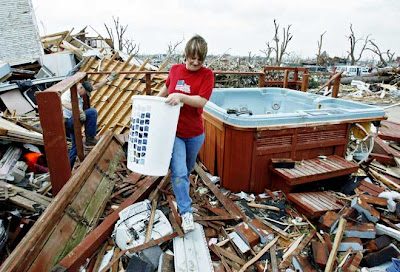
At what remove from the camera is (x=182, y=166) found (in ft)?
7.83

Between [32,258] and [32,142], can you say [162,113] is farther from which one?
[32,142]

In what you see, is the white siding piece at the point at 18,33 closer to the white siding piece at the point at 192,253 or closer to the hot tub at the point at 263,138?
the hot tub at the point at 263,138

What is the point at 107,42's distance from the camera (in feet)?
48.7

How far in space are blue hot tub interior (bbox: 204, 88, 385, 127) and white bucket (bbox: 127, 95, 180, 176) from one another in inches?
48.1

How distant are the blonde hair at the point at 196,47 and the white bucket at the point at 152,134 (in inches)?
18.6

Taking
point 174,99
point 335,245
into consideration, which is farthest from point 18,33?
point 335,245

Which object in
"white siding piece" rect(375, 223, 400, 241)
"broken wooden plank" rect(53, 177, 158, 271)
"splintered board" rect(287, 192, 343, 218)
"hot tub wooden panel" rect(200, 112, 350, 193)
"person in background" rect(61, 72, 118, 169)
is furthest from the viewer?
"person in background" rect(61, 72, 118, 169)

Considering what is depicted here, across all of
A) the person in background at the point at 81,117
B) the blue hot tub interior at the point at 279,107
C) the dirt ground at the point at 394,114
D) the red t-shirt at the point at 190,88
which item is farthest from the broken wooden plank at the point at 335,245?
the dirt ground at the point at 394,114

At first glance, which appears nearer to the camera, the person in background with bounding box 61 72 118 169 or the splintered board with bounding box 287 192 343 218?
the splintered board with bounding box 287 192 343 218

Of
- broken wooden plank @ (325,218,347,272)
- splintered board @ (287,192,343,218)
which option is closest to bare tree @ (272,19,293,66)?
splintered board @ (287,192,343,218)

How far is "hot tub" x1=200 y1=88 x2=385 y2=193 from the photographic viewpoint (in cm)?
320

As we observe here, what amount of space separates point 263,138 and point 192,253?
5.36 ft

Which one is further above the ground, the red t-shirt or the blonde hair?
the blonde hair

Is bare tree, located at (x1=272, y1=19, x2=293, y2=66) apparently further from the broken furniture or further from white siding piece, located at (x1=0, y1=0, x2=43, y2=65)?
the broken furniture
